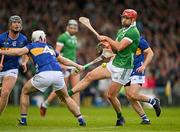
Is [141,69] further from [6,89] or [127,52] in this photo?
[6,89]

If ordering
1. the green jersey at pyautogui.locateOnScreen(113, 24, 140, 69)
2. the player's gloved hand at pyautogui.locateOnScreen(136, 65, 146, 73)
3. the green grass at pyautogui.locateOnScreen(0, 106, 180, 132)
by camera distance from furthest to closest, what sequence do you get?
the player's gloved hand at pyautogui.locateOnScreen(136, 65, 146, 73), the green jersey at pyautogui.locateOnScreen(113, 24, 140, 69), the green grass at pyautogui.locateOnScreen(0, 106, 180, 132)

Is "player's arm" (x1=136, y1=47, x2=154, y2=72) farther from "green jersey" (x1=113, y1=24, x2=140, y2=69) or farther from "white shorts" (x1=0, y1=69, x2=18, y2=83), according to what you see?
"white shorts" (x1=0, y1=69, x2=18, y2=83)

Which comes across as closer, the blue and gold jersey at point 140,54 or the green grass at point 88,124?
the green grass at point 88,124

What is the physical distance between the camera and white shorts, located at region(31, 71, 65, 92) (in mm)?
18203

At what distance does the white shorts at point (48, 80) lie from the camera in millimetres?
18203

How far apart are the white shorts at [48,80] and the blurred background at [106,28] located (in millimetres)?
13751

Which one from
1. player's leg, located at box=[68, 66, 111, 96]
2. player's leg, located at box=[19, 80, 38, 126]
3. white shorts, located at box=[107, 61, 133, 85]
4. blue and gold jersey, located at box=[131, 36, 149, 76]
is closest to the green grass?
player's leg, located at box=[19, 80, 38, 126]

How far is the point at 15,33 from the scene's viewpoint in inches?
786

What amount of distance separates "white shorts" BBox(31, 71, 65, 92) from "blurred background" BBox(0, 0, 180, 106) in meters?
13.8

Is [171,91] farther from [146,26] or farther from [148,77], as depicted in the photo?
[146,26]

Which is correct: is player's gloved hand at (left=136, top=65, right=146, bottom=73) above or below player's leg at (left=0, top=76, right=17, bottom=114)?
above

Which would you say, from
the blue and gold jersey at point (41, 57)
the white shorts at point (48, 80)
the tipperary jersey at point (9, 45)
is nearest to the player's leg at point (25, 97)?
the white shorts at point (48, 80)

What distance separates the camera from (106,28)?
3503 centimetres

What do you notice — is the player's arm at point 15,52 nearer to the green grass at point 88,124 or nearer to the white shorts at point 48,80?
the white shorts at point 48,80
